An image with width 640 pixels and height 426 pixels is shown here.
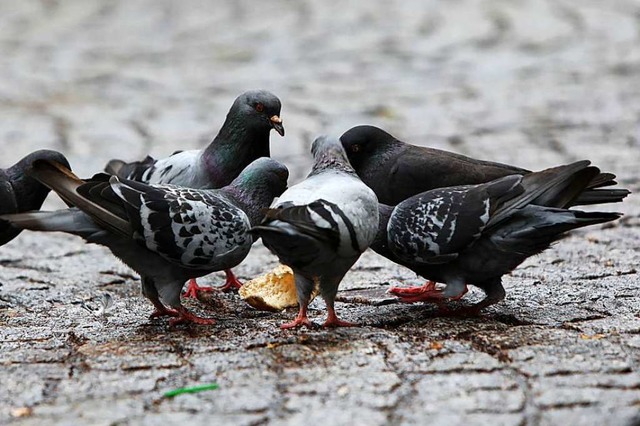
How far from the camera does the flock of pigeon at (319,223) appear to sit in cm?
428

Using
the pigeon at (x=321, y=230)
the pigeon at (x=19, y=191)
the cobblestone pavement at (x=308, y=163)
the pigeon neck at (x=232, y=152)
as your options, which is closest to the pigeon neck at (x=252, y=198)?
the pigeon at (x=321, y=230)

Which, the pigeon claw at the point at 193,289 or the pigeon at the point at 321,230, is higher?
the pigeon at the point at 321,230

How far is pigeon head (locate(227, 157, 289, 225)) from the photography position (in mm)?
4801

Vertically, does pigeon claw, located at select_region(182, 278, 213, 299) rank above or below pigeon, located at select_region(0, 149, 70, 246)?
below

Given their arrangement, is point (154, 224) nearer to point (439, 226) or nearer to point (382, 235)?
point (382, 235)

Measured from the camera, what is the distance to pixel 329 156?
479 centimetres

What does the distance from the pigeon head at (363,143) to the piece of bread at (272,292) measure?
33.1 inches

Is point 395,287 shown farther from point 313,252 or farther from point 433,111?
point 433,111

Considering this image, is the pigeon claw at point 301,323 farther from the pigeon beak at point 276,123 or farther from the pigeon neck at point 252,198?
the pigeon beak at point 276,123

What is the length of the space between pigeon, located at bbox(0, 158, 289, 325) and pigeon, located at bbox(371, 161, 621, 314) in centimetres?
79

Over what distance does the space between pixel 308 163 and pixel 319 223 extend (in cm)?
417

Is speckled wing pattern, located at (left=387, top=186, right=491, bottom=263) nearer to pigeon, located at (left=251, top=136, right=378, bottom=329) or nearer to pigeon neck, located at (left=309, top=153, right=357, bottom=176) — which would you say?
pigeon, located at (left=251, top=136, right=378, bottom=329)

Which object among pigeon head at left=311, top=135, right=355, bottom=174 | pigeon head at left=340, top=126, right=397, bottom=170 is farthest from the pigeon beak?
pigeon head at left=311, top=135, right=355, bottom=174

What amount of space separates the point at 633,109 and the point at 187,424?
776 centimetres
